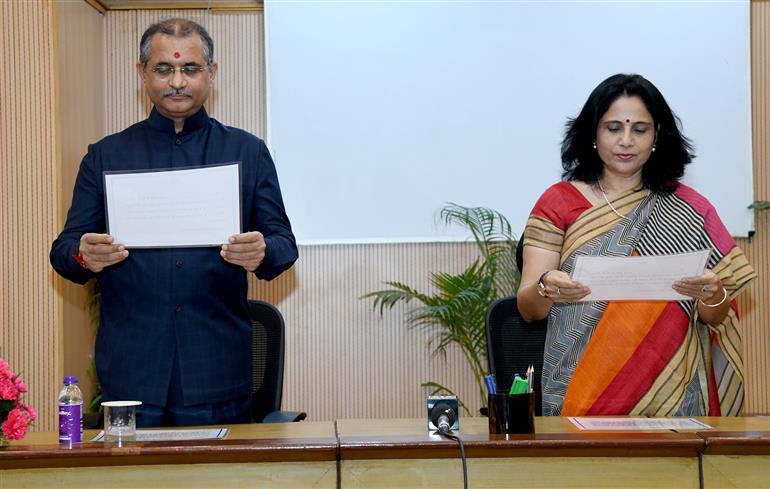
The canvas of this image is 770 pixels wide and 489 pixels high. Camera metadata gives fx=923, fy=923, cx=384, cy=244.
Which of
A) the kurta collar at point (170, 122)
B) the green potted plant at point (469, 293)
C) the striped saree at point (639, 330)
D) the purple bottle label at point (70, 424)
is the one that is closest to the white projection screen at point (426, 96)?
the green potted plant at point (469, 293)

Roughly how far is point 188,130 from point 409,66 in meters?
2.04

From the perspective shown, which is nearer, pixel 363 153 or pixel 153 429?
pixel 153 429

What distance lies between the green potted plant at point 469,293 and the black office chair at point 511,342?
3.70ft

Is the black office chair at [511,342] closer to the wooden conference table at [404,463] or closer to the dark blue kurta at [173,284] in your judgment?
the dark blue kurta at [173,284]

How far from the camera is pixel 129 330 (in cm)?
229

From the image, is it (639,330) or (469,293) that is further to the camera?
(469,293)

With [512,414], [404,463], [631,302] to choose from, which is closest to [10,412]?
[404,463]

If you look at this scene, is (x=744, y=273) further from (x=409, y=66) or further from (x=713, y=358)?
(x=409, y=66)

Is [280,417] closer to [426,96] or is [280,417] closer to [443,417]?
[443,417]

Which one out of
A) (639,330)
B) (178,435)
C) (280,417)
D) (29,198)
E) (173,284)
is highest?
(29,198)

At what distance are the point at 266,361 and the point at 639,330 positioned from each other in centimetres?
119

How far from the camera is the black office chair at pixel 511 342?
291 cm

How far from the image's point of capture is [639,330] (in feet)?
7.92

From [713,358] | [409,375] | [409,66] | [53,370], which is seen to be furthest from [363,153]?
[713,358]
